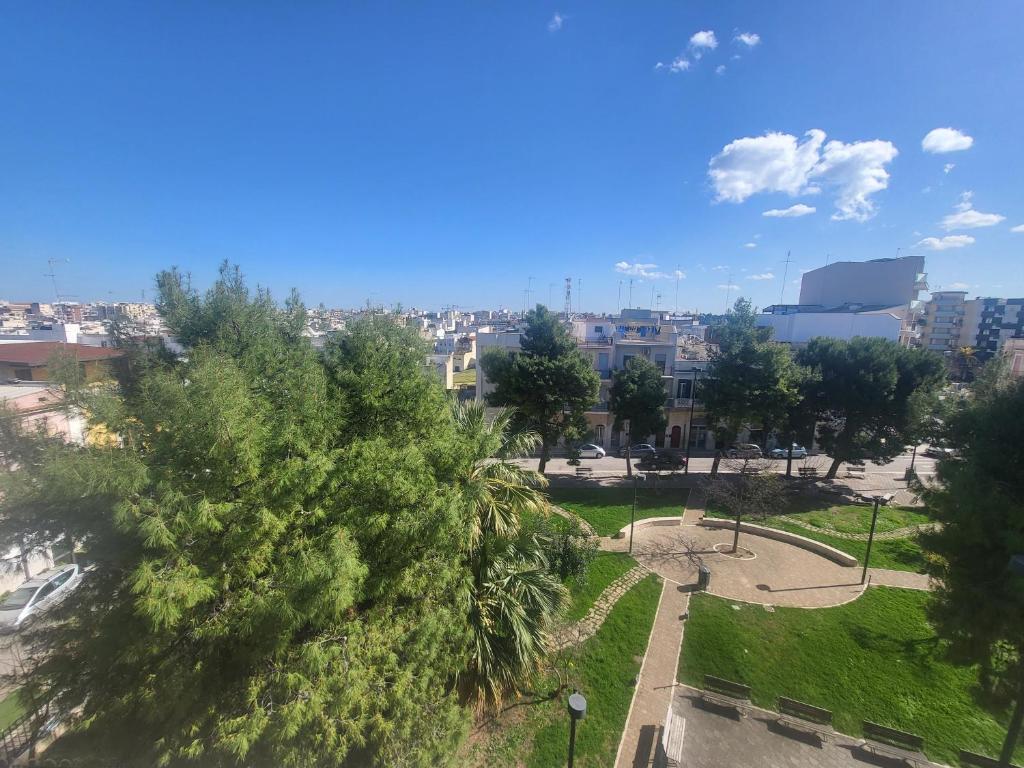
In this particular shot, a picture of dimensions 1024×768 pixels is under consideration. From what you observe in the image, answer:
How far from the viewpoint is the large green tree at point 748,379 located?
1806 cm

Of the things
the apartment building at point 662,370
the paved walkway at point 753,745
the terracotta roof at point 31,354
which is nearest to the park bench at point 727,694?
the paved walkway at point 753,745

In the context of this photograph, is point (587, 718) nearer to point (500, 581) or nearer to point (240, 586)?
point (500, 581)

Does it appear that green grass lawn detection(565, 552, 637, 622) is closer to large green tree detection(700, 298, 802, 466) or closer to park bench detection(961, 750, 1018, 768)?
park bench detection(961, 750, 1018, 768)

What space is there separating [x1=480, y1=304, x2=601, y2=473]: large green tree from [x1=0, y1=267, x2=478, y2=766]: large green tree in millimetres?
12429

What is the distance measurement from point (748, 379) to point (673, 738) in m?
14.9

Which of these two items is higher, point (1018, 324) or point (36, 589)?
point (1018, 324)

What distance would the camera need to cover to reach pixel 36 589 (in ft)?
38.3

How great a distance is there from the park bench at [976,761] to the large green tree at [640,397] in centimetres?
1442

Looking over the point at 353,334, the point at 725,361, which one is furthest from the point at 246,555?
the point at 725,361

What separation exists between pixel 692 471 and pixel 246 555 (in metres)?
23.2

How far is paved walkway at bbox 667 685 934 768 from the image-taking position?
274 inches

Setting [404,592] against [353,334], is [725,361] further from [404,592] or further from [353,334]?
[404,592]

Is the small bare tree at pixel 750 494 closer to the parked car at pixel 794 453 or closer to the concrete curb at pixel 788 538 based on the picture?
the concrete curb at pixel 788 538

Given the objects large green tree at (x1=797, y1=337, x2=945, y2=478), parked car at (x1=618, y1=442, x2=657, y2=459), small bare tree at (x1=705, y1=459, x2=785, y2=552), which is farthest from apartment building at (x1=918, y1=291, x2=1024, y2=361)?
small bare tree at (x1=705, y1=459, x2=785, y2=552)
